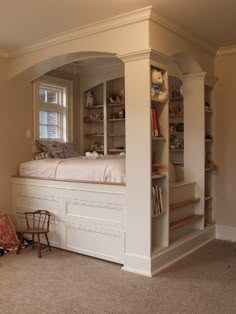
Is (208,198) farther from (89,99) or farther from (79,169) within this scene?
(89,99)

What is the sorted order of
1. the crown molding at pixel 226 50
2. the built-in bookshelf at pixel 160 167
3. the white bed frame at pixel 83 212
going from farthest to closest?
the crown molding at pixel 226 50
the white bed frame at pixel 83 212
the built-in bookshelf at pixel 160 167

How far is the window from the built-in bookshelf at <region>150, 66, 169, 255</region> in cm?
210

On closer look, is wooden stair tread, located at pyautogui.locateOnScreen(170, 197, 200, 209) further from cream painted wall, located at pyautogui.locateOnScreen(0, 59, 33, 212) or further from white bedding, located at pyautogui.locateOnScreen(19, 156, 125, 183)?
cream painted wall, located at pyautogui.locateOnScreen(0, 59, 33, 212)

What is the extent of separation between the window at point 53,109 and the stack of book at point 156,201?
2237 millimetres

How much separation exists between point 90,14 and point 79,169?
1625 millimetres

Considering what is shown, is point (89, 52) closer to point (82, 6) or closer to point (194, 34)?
point (82, 6)

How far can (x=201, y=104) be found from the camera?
13.5 feet

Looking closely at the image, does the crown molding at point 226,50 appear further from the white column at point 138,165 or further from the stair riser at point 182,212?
the stair riser at point 182,212

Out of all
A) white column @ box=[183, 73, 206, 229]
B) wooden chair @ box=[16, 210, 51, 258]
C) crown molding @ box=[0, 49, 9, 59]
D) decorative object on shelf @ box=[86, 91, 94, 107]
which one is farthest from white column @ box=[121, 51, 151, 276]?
decorative object on shelf @ box=[86, 91, 94, 107]

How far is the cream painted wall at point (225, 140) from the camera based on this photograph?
4.29 m

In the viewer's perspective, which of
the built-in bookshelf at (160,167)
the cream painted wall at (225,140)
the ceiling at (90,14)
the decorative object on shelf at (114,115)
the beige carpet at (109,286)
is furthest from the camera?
the decorative object on shelf at (114,115)

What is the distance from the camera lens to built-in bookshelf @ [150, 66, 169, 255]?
3295mm

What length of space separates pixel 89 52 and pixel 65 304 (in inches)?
95.7

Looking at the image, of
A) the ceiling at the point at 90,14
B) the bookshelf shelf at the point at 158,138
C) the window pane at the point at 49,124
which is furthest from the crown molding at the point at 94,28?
the window pane at the point at 49,124
